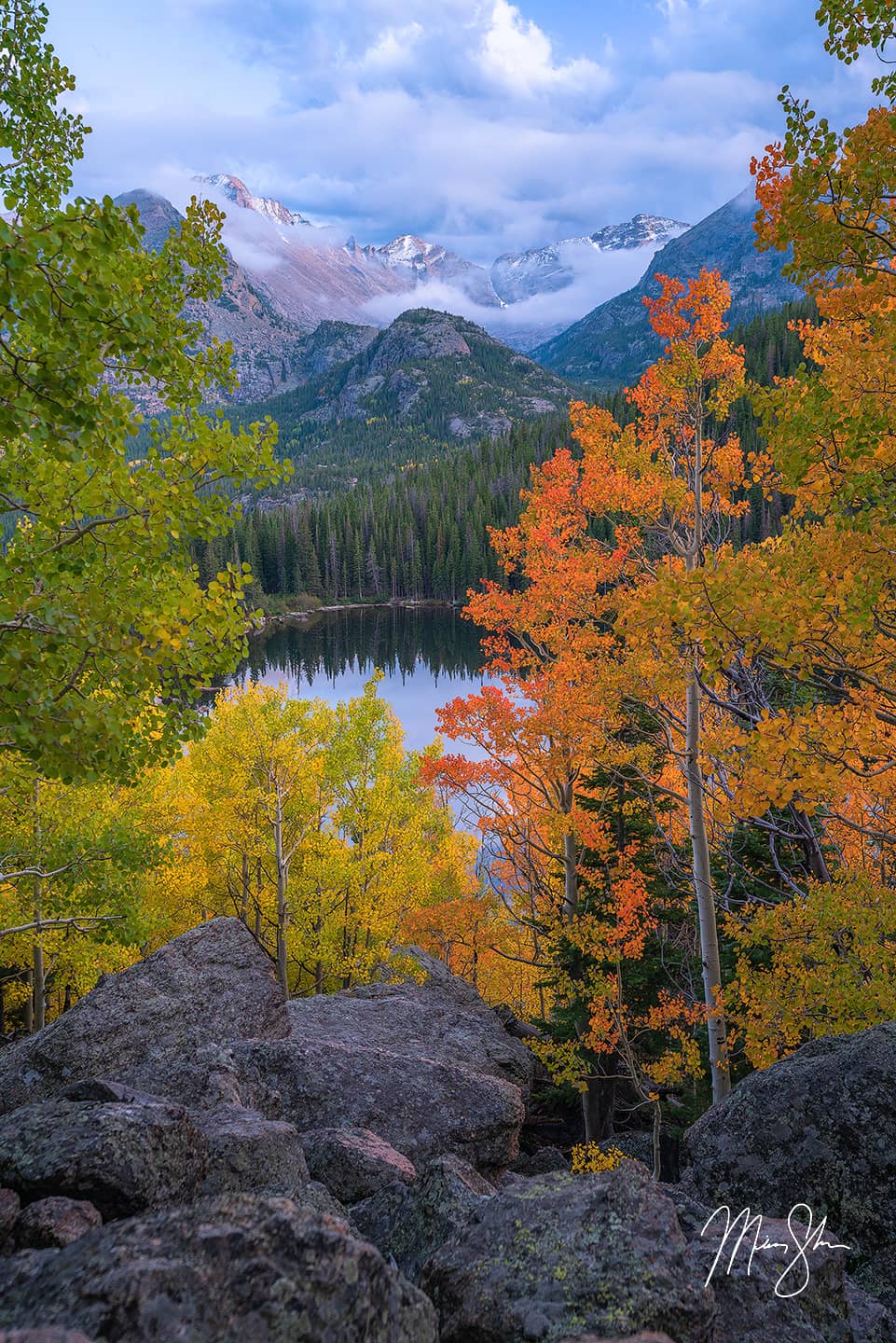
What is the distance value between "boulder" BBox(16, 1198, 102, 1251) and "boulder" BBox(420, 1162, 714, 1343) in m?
2.18

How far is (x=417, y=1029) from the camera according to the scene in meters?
13.7

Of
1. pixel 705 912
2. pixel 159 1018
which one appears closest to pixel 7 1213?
pixel 159 1018

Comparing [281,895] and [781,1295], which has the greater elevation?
[781,1295]

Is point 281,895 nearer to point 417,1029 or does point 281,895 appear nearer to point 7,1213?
point 417,1029

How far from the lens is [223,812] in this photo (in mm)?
22062

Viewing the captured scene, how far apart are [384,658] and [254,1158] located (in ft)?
286

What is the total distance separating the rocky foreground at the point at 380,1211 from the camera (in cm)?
328

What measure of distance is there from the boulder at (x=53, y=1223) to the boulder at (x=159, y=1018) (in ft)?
15.8

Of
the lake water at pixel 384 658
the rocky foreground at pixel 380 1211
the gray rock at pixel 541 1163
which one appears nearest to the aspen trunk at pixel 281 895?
the gray rock at pixel 541 1163

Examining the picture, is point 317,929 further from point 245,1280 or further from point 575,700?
point 245,1280

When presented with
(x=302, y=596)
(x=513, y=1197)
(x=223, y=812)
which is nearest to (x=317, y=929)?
(x=223, y=812)

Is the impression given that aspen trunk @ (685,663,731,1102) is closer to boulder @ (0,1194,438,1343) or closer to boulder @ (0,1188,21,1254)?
boulder @ (0,1194,438,1343)

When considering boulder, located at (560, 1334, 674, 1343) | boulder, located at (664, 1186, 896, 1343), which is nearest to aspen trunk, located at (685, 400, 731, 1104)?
boulder, located at (664, 1186, 896, 1343)

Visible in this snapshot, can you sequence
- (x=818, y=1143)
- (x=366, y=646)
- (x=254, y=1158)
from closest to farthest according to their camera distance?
(x=254, y=1158) → (x=818, y=1143) → (x=366, y=646)
